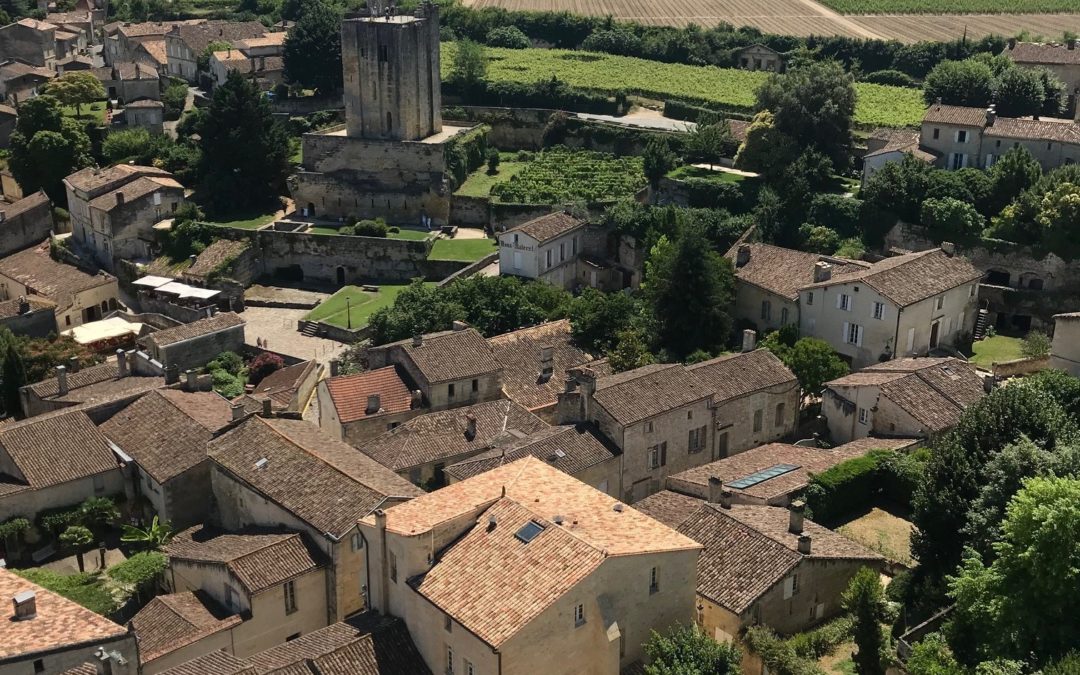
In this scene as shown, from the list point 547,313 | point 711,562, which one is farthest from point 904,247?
point 711,562

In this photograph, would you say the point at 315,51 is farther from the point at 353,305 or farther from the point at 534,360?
the point at 534,360

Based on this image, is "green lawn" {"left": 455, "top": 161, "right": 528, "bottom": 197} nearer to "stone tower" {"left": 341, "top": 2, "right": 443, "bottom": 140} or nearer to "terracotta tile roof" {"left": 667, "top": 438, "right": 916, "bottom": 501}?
"stone tower" {"left": 341, "top": 2, "right": 443, "bottom": 140}

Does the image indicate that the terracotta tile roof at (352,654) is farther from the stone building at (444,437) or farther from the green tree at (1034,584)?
the green tree at (1034,584)

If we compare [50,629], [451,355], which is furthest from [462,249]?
[50,629]

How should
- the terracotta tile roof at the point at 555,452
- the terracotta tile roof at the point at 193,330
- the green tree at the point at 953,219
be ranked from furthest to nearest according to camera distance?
the green tree at the point at 953,219
the terracotta tile roof at the point at 193,330
the terracotta tile roof at the point at 555,452

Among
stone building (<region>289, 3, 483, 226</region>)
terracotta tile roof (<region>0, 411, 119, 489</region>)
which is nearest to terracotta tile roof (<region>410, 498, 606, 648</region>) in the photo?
terracotta tile roof (<region>0, 411, 119, 489</region>)

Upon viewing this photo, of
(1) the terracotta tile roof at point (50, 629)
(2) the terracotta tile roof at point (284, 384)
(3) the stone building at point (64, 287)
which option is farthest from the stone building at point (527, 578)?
(3) the stone building at point (64, 287)
